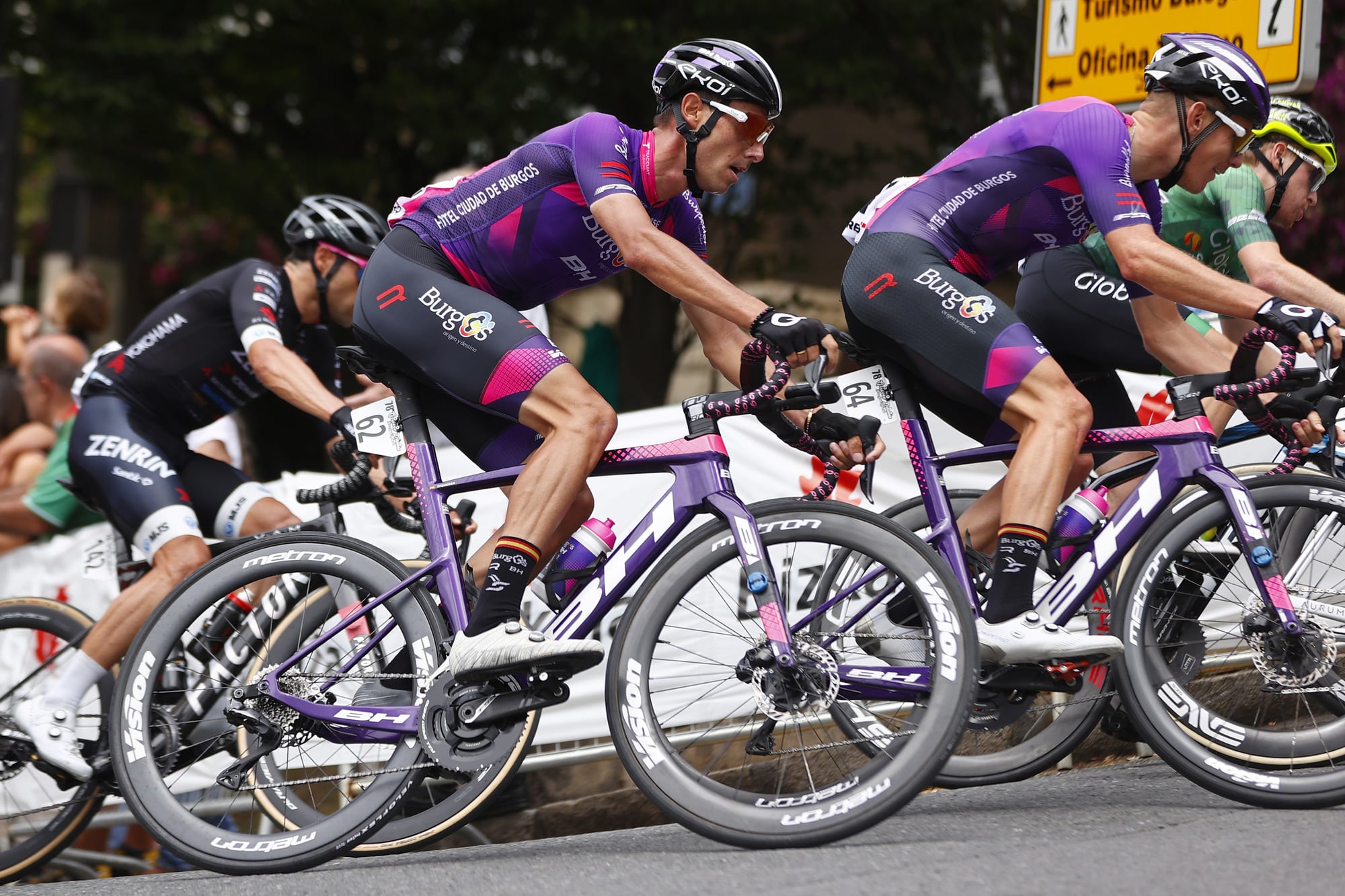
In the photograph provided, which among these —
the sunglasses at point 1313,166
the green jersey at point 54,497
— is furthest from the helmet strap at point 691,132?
the green jersey at point 54,497

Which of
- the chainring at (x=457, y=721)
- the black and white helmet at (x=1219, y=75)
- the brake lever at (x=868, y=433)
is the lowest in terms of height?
the chainring at (x=457, y=721)

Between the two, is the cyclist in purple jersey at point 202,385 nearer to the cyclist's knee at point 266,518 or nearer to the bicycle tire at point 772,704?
the cyclist's knee at point 266,518

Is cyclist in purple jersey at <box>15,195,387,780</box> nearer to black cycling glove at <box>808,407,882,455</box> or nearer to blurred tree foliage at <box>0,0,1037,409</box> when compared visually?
black cycling glove at <box>808,407,882,455</box>

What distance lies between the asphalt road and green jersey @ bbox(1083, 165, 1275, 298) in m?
1.81

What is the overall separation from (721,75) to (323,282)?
2.04 meters

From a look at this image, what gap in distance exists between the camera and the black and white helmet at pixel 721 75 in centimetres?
402

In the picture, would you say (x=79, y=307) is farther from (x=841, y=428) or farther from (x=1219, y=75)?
(x=1219, y=75)

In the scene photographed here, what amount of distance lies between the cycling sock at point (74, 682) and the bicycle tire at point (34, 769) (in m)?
0.06

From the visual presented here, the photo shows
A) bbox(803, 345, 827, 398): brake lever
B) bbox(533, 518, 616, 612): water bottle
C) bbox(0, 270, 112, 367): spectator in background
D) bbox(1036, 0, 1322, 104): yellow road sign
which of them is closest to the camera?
bbox(803, 345, 827, 398): brake lever

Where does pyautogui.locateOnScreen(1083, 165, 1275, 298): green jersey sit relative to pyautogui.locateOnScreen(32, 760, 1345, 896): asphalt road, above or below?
above

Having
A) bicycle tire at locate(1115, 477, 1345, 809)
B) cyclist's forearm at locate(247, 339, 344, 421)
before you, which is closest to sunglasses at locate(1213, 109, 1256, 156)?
bicycle tire at locate(1115, 477, 1345, 809)

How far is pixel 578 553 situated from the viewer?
13.9 ft

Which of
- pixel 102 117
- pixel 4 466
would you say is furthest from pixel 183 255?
pixel 4 466

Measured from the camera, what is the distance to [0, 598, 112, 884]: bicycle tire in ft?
15.7
